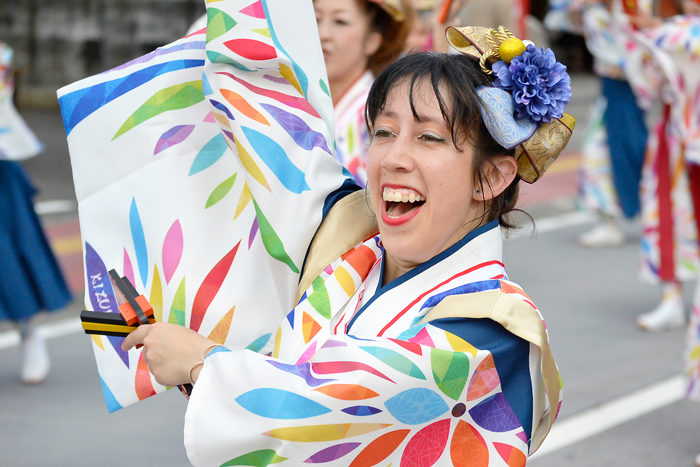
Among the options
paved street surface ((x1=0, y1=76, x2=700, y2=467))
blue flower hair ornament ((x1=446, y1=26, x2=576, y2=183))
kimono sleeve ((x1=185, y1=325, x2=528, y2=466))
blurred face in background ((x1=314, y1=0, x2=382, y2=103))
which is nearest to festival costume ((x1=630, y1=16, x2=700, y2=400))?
paved street surface ((x1=0, y1=76, x2=700, y2=467))

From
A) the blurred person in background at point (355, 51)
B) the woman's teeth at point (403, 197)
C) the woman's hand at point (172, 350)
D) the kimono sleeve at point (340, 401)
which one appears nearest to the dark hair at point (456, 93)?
the woman's teeth at point (403, 197)

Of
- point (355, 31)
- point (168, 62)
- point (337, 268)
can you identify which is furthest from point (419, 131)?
point (355, 31)

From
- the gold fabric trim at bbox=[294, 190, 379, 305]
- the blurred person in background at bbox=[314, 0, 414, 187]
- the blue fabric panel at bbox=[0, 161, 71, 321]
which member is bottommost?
the blue fabric panel at bbox=[0, 161, 71, 321]

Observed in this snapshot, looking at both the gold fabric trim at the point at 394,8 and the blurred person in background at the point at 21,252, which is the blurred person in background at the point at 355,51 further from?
the blurred person in background at the point at 21,252

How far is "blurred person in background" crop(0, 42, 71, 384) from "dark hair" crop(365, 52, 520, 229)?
105 inches

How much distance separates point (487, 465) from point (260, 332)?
2.04ft

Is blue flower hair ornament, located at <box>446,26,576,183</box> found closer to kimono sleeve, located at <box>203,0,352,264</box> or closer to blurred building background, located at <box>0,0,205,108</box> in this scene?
kimono sleeve, located at <box>203,0,352,264</box>

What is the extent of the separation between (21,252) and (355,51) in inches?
74.2

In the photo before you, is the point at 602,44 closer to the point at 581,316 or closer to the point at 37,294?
the point at 581,316

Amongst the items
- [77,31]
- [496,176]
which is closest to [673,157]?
[496,176]

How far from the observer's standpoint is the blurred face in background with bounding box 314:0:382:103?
3.04 meters

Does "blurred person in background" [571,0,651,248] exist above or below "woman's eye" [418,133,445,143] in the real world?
below

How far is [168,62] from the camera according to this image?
6.38 ft

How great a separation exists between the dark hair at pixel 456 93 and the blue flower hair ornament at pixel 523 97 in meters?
0.02
